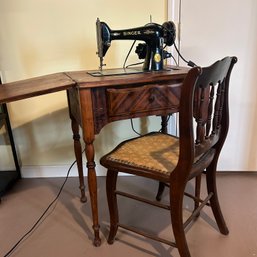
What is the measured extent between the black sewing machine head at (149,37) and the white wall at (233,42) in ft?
1.36

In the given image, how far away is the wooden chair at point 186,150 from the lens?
876 millimetres

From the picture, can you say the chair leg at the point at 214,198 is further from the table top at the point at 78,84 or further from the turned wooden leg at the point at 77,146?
the turned wooden leg at the point at 77,146

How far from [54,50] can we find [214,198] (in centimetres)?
136

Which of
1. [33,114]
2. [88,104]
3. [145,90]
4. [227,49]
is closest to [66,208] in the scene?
[33,114]

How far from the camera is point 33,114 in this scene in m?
1.90

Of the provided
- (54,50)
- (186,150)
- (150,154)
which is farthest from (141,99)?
(54,50)

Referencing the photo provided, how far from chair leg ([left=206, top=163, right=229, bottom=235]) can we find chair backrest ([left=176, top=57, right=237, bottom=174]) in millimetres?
195

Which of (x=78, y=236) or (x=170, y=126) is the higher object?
A: (x=170, y=126)

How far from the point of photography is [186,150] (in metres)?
0.91

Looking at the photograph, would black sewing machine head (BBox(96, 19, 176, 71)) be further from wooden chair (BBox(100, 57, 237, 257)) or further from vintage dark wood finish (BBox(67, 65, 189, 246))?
wooden chair (BBox(100, 57, 237, 257))

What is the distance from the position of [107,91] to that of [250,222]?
107 centimetres

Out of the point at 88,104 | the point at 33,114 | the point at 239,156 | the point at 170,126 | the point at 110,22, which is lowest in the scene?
the point at 239,156

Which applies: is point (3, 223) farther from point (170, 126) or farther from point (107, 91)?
point (170, 126)

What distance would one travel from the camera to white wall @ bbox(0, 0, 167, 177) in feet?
5.49
